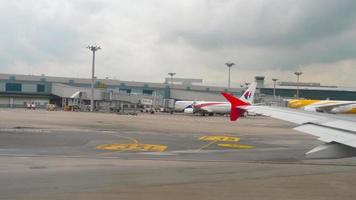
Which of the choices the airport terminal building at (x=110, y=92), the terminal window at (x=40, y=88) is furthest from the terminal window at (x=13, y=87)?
the terminal window at (x=40, y=88)

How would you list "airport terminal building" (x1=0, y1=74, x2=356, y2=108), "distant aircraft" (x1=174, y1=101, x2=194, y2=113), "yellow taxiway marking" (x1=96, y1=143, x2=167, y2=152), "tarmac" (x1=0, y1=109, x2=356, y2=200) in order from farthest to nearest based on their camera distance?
"airport terminal building" (x1=0, y1=74, x2=356, y2=108), "distant aircraft" (x1=174, y1=101, x2=194, y2=113), "yellow taxiway marking" (x1=96, y1=143, x2=167, y2=152), "tarmac" (x1=0, y1=109, x2=356, y2=200)

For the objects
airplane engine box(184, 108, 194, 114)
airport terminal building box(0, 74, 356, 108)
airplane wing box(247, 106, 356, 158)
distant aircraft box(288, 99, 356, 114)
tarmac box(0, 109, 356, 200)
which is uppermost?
airport terminal building box(0, 74, 356, 108)

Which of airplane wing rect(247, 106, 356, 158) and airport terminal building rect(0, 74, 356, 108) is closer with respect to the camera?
airplane wing rect(247, 106, 356, 158)

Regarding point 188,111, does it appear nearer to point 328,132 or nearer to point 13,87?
point 13,87

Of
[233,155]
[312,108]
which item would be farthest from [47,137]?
[312,108]

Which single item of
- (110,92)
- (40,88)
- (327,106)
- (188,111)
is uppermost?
(40,88)

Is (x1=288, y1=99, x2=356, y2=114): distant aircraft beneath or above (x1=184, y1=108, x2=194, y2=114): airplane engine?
above

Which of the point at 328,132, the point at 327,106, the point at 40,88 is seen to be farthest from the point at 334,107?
the point at 40,88

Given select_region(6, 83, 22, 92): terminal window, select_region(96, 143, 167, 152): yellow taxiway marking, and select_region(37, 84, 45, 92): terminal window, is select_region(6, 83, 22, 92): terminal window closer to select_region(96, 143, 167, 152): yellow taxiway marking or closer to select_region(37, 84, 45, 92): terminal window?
select_region(37, 84, 45, 92): terminal window

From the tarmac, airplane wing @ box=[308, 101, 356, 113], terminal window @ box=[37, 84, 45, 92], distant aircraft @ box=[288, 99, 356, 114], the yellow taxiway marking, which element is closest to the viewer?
the tarmac

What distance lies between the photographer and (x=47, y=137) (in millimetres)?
27328

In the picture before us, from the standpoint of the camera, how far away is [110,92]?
9762 centimetres

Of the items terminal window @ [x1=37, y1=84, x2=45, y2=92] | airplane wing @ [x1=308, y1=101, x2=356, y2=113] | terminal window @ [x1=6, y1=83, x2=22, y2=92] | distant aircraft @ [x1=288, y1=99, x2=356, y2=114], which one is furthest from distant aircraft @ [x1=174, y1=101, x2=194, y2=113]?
terminal window @ [x1=6, y1=83, x2=22, y2=92]

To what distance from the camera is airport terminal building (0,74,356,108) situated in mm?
98438
